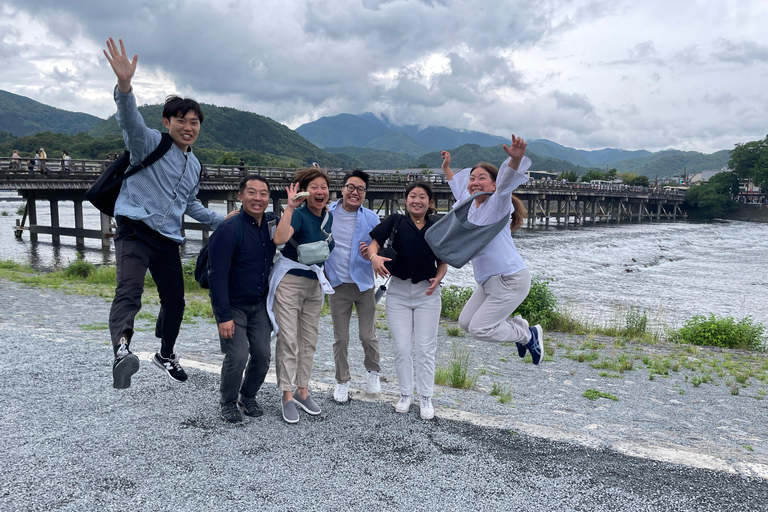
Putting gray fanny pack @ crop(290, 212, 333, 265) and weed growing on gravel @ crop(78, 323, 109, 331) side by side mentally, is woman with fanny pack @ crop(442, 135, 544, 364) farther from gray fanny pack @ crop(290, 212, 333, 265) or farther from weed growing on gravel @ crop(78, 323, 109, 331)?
weed growing on gravel @ crop(78, 323, 109, 331)

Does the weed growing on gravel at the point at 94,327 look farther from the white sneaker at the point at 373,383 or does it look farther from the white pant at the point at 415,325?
the white pant at the point at 415,325

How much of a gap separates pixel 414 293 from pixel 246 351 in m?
1.33

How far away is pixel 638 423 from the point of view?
4.86 meters

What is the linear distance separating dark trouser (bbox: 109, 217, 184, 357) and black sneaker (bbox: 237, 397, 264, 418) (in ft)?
2.48

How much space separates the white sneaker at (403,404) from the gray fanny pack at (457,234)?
1.16m

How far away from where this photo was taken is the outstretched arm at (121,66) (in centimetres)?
321

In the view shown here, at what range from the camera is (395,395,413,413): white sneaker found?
13.1ft

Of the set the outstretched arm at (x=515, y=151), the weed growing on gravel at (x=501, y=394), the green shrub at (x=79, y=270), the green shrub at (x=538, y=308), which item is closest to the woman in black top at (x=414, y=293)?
the outstretched arm at (x=515, y=151)

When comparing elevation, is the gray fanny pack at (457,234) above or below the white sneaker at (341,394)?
above

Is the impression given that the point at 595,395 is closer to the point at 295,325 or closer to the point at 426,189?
the point at 426,189

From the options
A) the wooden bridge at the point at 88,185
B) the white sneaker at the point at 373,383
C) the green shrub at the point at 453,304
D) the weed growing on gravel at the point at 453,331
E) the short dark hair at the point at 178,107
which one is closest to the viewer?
the short dark hair at the point at 178,107

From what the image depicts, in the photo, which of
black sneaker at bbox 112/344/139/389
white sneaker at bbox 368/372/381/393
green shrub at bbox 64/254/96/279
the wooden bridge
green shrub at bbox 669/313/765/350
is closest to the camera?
black sneaker at bbox 112/344/139/389

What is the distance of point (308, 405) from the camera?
389 centimetres

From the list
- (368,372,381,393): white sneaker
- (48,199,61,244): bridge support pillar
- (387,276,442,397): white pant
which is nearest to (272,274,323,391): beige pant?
(387,276,442,397): white pant
